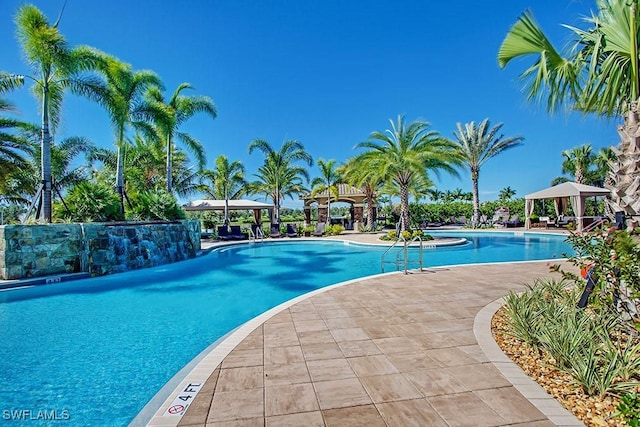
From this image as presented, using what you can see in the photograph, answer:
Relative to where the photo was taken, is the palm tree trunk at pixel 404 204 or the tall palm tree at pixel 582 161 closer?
the palm tree trunk at pixel 404 204

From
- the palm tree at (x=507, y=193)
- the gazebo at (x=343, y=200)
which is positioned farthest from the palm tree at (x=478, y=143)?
the palm tree at (x=507, y=193)

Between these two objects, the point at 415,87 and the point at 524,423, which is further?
the point at 415,87

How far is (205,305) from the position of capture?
6.88 meters

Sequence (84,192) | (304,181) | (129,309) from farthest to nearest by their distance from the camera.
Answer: (304,181) < (84,192) < (129,309)

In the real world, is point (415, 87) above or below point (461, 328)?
above

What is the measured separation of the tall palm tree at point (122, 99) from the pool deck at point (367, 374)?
11.1 m

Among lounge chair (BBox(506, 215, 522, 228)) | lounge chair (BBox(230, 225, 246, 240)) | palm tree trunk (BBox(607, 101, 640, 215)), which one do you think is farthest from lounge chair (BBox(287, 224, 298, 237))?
palm tree trunk (BBox(607, 101, 640, 215))

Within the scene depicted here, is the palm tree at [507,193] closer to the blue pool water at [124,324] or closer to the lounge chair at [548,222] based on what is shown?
the lounge chair at [548,222]

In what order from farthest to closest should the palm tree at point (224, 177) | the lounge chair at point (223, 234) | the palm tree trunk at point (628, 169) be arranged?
the palm tree at point (224, 177), the lounge chair at point (223, 234), the palm tree trunk at point (628, 169)

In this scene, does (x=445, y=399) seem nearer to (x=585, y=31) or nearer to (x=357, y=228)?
(x=585, y=31)

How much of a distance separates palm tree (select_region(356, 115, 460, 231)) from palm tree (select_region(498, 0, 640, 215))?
1145cm

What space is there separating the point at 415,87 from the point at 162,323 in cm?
2112

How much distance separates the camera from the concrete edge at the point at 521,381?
2.18 metres

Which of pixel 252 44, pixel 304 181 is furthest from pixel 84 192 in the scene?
pixel 304 181
